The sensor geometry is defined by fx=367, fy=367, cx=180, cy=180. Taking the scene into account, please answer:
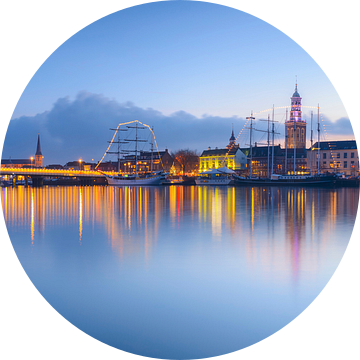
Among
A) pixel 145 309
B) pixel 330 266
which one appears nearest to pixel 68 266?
pixel 145 309

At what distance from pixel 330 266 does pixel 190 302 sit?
14.1 feet

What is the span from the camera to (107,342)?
5.52 meters

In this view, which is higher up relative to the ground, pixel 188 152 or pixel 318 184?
pixel 188 152

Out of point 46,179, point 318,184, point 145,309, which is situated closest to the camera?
point 145,309

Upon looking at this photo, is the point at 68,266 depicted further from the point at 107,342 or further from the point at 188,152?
the point at 188,152

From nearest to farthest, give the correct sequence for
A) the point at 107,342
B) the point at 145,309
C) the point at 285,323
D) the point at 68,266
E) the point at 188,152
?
the point at 107,342 → the point at 285,323 → the point at 145,309 → the point at 68,266 → the point at 188,152

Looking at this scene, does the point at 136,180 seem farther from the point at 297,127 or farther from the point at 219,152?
the point at 297,127

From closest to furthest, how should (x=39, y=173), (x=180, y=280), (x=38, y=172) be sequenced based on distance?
(x=180, y=280) → (x=39, y=173) → (x=38, y=172)

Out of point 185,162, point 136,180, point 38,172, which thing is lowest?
point 136,180

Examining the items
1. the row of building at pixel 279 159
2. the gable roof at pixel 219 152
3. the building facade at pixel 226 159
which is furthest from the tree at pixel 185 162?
the gable roof at pixel 219 152

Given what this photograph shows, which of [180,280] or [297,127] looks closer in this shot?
[180,280]

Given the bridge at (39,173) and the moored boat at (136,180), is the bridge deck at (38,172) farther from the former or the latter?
the moored boat at (136,180)

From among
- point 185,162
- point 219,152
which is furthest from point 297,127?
point 185,162

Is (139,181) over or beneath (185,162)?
beneath
